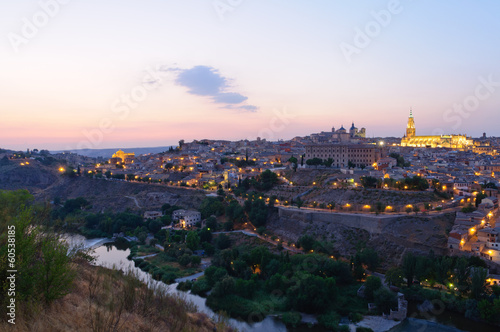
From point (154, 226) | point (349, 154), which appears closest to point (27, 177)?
point (154, 226)

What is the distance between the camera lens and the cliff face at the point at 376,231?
16.0 metres

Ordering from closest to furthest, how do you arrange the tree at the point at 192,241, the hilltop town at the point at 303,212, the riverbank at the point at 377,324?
the riverbank at the point at 377,324, the hilltop town at the point at 303,212, the tree at the point at 192,241

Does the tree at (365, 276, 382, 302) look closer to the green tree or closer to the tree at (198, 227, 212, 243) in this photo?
the green tree

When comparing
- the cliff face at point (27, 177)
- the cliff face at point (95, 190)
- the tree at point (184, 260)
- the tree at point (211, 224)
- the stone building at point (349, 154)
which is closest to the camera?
the tree at point (184, 260)

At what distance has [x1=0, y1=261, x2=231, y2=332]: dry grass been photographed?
4789 millimetres

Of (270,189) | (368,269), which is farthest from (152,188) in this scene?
(368,269)

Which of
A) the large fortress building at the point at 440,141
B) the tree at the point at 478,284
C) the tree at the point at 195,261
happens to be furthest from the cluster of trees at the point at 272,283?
the large fortress building at the point at 440,141

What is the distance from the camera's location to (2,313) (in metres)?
4.62

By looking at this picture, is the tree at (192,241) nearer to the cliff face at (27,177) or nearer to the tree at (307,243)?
the tree at (307,243)

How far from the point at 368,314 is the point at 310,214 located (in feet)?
27.0

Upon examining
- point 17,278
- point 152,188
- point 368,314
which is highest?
point 17,278

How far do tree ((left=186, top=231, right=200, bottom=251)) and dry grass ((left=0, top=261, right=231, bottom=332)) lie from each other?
34.3 ft

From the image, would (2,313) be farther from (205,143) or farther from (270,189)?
(205,143)

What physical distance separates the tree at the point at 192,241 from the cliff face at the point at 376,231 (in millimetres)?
4659
